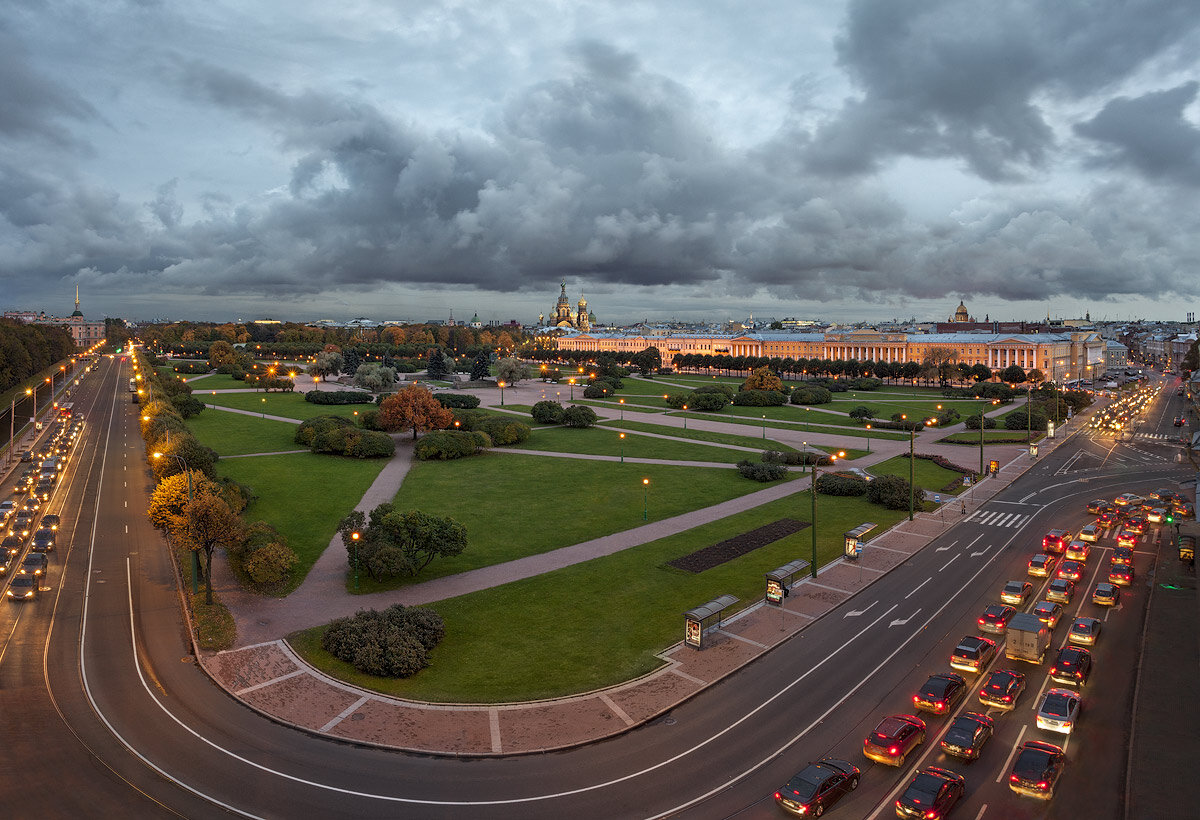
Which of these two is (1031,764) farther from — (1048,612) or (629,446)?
(629,446)

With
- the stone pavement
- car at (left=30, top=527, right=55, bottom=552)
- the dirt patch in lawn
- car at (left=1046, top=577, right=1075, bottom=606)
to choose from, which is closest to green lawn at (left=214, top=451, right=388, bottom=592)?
the stone pavement

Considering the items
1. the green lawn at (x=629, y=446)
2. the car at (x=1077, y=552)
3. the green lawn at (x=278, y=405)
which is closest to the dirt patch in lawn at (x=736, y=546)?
the car at (x=1077, y=552)

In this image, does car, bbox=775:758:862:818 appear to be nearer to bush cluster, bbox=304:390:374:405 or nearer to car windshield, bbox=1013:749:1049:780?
car windshield, bbox=1013:749:1049:780

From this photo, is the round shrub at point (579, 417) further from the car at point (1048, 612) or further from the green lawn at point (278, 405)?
the car at point (1048, 612)

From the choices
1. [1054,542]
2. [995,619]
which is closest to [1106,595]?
[995,619]

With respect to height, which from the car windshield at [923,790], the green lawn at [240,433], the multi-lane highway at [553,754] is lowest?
the multi-lane highway at [553,754]
